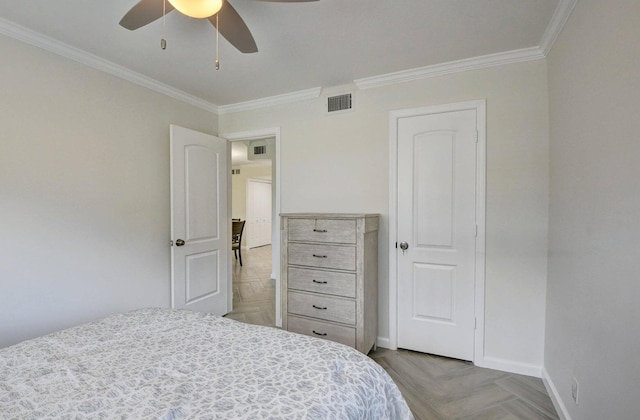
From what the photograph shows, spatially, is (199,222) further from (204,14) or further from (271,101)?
(204,14)

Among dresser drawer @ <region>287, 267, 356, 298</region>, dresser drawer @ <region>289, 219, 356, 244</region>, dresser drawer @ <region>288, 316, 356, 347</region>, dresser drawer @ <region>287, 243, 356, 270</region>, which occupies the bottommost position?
dresser drawer @ <region>288, 316, 356, 347</region>

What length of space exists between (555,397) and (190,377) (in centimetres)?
210

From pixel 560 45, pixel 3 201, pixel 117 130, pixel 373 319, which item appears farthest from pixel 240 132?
pixel 560 45

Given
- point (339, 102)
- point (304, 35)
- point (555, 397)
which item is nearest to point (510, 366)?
point (555, 397)

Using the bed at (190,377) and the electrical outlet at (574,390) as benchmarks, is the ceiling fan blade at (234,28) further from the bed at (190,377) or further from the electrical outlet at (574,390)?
the electrical outlet at (574,390)

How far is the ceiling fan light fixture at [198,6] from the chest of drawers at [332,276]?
4.76ft

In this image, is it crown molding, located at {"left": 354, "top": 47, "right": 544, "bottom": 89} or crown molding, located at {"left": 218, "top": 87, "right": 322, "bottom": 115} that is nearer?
crown molding, located at {"left": 354, "top": 47, "right": 544, "bottom": 89}

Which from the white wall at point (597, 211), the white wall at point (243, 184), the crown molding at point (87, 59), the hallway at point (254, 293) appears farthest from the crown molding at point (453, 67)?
the white wall at point (243, 184)

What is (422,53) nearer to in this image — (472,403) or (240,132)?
(240,132)

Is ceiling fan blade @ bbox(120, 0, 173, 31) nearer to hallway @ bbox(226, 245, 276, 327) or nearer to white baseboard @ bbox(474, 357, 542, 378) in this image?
hallway @ bbox(226, 245, 276, 327)

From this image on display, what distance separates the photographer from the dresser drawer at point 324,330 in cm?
223

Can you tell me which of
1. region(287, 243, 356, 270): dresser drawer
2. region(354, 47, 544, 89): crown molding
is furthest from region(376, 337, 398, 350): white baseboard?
region(354, 47, 544, 89): crown molding

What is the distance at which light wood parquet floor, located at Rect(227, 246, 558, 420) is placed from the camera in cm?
175

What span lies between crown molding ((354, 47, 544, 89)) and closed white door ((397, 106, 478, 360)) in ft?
1.11
